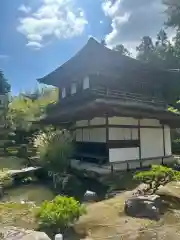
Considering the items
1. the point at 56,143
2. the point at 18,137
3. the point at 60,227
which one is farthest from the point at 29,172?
the point at 18,137

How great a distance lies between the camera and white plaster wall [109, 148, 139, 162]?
13.1 metres

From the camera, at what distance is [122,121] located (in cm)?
1388

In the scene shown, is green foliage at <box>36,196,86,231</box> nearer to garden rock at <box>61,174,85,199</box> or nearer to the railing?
garden rock at <box>61,174,85,199</box>

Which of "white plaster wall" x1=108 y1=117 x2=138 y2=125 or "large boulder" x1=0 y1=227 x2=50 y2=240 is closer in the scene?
"large boulder" x1=0 y1=227 x2=50 y2=240

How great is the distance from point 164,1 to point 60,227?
93.4ft

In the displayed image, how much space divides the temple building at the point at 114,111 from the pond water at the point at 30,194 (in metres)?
3.25

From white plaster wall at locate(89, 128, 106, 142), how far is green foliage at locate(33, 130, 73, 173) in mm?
1359

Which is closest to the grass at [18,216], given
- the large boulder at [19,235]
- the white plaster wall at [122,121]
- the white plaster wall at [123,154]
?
the large boulder at [19,235]

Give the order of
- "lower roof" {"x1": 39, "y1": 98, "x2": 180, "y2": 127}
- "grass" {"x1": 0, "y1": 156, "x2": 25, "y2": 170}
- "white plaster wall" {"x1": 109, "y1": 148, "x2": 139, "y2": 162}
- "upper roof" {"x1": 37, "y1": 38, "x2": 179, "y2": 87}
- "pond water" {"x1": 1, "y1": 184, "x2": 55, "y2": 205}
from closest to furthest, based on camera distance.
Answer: "pond water" {"x1": 1, "y1": 184, "x2": 55, "y2": 205} < "lower roof" {"x1": 39, "y1": 98, "x2": 180, "y2": 127} < "white plaster wall" {"x1": 109, "y1": 148, "x2": 139, "y2": 162} < "upper roof" {"x1": 37, "y1": 38, "x2": 179, "y2": 87} < "grass" {"x1": 0, "y1": 156, "x2": 25, "y2": 170}

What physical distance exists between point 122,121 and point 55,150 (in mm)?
4104

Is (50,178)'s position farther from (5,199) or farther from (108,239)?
(108,239)

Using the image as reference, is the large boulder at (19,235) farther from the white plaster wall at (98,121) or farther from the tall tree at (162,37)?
the tall tree at (162,37)

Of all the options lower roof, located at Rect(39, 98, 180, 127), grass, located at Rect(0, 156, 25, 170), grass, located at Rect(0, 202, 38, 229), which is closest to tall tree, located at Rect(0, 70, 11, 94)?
grass, located at Rect(0, 156, 25, 170)

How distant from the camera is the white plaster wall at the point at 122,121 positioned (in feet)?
44.4
